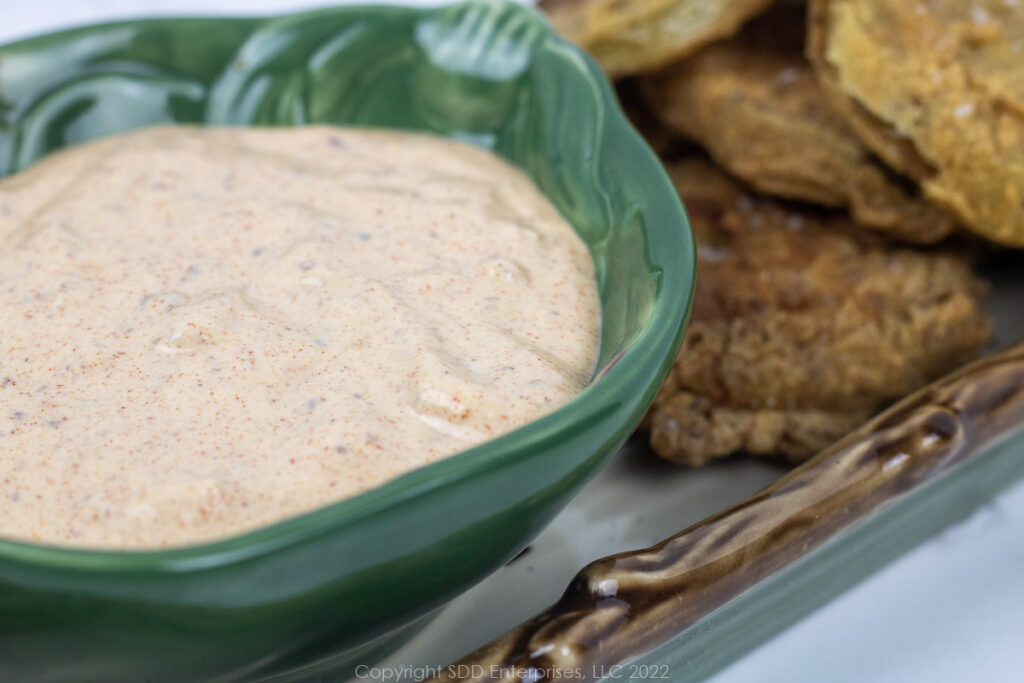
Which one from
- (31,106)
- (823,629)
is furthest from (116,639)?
(31,106)

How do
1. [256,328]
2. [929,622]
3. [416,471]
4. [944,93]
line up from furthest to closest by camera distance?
[944,93]
[929,622]
[256,328]
[416,471]

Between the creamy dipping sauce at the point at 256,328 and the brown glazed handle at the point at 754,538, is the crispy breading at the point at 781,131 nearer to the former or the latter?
the brown glazed handle at the point at 754,538

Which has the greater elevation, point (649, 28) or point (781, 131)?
point (649, 28)

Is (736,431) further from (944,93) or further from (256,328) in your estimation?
(256,328)

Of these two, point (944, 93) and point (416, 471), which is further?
point (944, 93)

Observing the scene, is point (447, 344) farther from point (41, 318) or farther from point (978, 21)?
point (978, 21)

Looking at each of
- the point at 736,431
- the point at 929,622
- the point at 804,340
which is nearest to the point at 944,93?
the point at 804,340

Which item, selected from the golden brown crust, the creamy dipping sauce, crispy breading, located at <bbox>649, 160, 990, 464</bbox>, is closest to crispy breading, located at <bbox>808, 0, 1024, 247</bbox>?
crispy breading, located at <bbox>649, 160, 990, 464</bbox>
